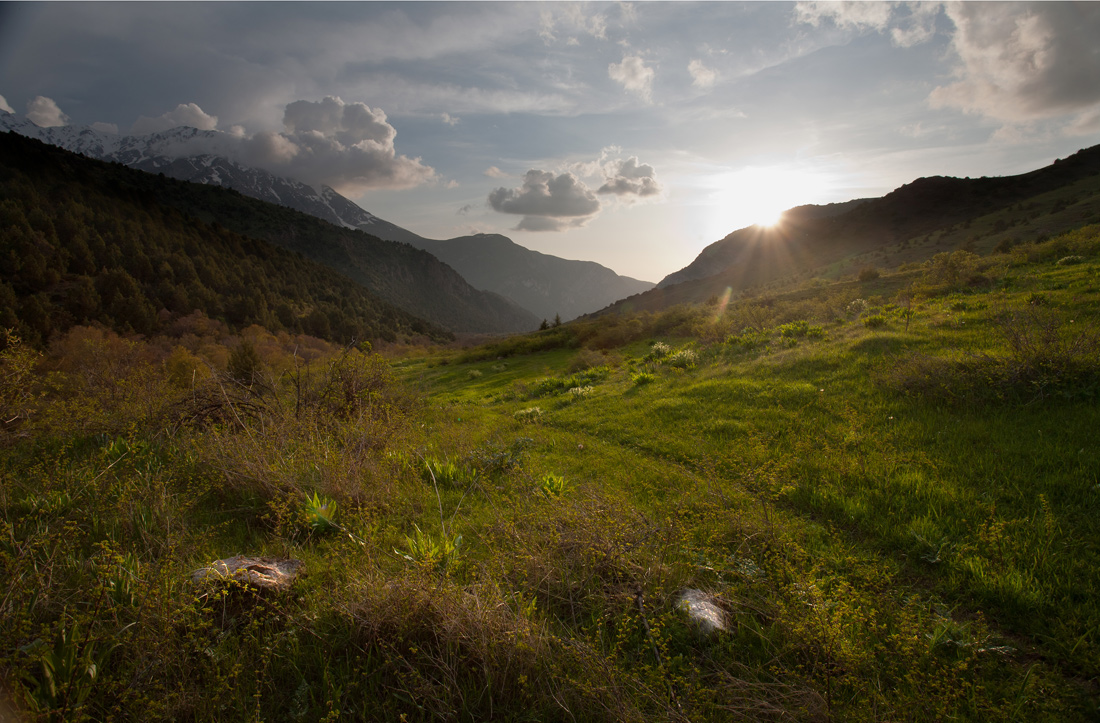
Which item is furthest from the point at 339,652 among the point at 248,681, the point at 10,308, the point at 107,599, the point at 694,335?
the point at 10,308

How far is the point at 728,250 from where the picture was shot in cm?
12600

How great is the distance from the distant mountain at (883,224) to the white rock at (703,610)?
6076 centimetres

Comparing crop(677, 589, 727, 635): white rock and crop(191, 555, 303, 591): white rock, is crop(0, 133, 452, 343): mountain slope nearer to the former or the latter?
crop(191, 555, 303, 591): white rock

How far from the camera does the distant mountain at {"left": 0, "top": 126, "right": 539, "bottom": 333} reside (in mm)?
105188

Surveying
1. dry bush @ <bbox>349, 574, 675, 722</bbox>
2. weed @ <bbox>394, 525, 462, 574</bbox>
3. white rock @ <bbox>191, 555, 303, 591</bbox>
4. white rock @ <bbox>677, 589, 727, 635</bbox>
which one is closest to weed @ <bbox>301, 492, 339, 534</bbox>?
white rock @ <bbox>191, 555, 303, 591</bbox>

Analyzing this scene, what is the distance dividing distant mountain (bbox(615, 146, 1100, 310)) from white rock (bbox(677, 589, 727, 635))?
60761 mm

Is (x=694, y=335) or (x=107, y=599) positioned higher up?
(x=694, y=335)

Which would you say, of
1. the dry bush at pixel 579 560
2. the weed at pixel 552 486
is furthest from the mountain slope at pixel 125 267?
the dry bush at pixel 579 560

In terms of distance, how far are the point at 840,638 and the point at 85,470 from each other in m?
8.40

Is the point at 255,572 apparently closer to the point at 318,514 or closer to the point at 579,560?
the point at 318,514

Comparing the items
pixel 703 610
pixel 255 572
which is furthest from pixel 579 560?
pixel 255 572

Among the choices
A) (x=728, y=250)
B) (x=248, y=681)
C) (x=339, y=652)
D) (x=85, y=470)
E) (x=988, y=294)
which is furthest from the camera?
(x=728, y=250)

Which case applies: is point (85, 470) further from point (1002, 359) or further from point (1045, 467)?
point (1002, 359)

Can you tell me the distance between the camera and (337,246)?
151 metres
